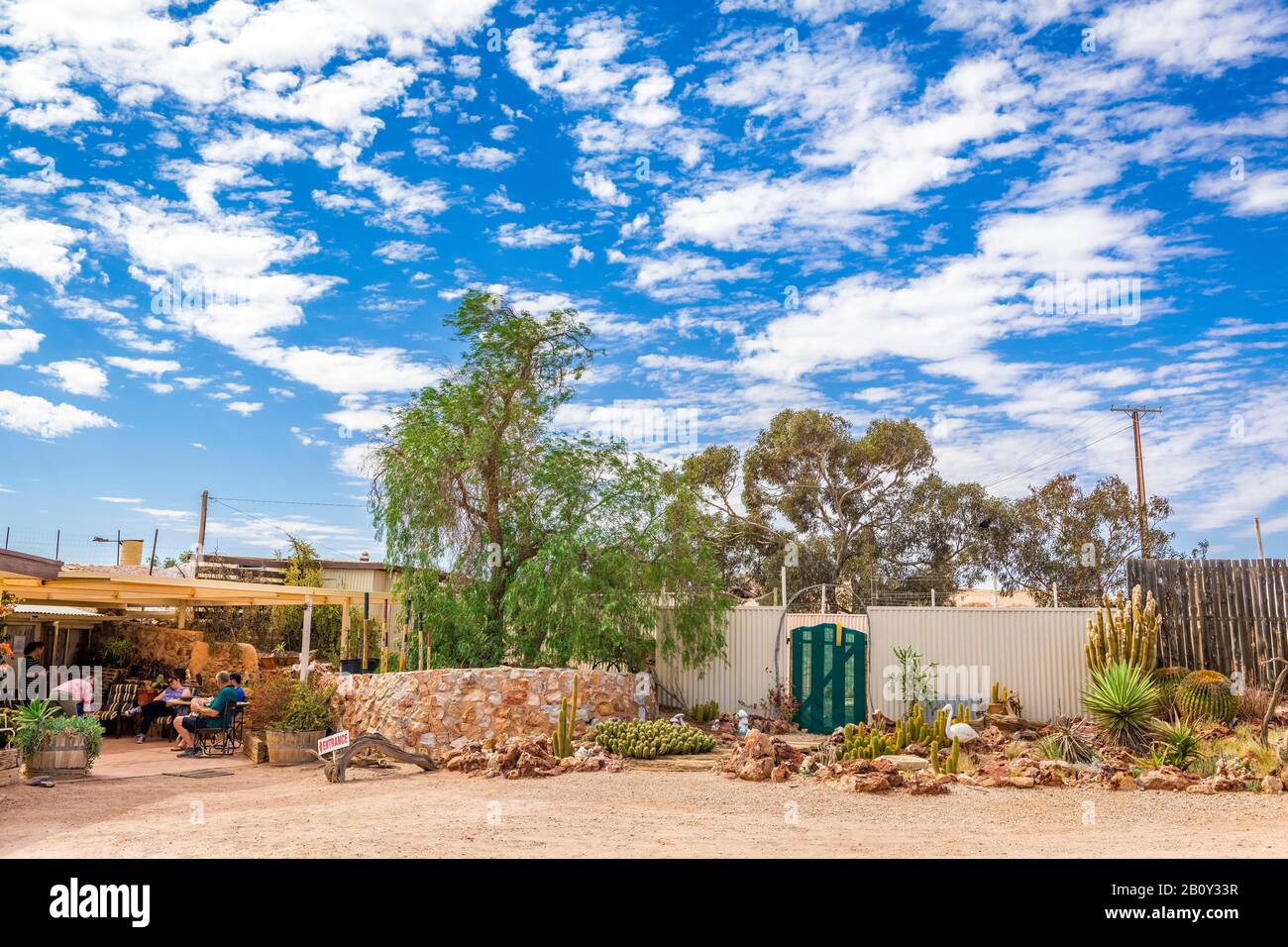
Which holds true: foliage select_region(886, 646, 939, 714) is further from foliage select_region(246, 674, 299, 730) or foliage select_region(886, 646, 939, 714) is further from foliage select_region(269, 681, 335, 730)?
foliage select_region(246, 674, 299, 730)

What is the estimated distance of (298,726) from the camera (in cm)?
1361

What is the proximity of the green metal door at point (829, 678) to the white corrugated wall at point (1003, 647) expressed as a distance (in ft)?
0.97

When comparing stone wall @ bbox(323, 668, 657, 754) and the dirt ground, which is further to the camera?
stone wall @ bbox(323, 668, 657, 754)

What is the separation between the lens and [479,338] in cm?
1691

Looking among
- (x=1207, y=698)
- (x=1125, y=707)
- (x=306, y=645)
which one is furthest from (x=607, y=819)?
(x=1207, y=698)

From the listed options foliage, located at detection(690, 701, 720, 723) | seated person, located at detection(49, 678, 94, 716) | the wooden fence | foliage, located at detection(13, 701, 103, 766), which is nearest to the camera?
foliage, located at detection(13, 701, 103, 766)

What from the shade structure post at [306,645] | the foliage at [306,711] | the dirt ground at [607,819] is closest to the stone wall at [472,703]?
the foliage at [306,711]

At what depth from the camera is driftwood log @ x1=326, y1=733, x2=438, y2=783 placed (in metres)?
11.5

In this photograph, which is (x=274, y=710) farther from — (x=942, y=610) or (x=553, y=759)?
(x=942, y=610)

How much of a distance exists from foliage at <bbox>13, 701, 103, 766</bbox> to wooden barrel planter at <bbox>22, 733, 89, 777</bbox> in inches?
1.7

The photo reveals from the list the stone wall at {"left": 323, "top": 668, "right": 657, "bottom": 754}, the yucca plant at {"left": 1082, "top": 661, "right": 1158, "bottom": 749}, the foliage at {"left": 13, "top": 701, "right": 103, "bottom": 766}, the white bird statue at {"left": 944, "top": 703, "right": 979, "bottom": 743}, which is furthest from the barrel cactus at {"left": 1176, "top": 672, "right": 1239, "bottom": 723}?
the foliage at {"left": 13, "top": 701, "right": 103, "bottom": 766}

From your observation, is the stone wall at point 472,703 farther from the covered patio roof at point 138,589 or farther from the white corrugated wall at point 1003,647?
the white corrugated wall at point 1003,647
